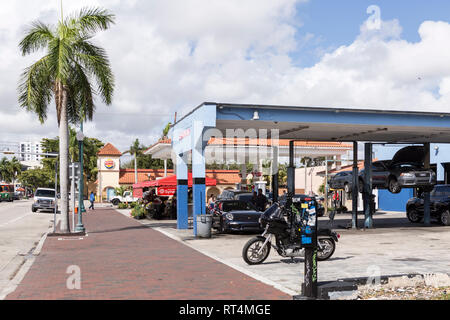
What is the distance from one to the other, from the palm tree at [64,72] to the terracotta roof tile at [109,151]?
45.8 m

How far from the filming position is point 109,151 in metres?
67.2

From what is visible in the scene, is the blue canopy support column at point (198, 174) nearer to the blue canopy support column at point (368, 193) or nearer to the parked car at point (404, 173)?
the blue canopy support column at point (368, 193)

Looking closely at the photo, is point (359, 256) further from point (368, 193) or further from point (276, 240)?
point (368, 193)

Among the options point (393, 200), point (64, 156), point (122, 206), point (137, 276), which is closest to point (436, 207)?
point (393, 200)

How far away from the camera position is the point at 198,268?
11.1m

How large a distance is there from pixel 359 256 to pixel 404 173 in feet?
30.8

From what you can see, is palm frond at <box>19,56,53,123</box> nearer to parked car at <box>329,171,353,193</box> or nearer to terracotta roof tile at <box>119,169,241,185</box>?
parked car at <box>329,171,353,193</box>

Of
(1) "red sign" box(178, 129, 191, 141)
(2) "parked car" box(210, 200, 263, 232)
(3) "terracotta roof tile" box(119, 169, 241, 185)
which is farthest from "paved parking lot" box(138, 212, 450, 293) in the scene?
(3) "terracotta roof tile" box(119, 169, 241, 185)

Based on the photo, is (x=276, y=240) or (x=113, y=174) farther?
(x=113, y=174)

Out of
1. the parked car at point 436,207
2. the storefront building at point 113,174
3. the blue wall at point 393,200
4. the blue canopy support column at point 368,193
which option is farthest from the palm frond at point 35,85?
the storefront building at point 113,174

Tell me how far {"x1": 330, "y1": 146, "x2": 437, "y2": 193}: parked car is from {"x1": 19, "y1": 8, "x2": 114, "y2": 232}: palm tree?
39.7ft

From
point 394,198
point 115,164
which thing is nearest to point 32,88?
point 394,198

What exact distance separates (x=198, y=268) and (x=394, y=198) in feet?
97.1

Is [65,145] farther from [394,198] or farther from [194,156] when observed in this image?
[394,198]
